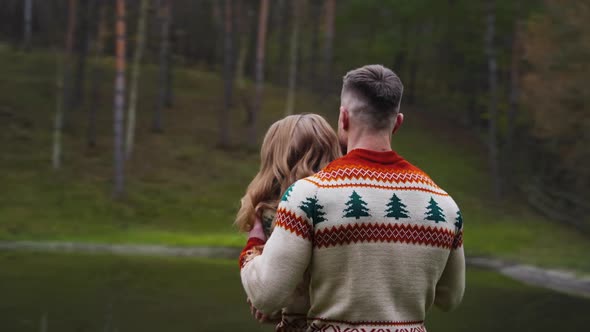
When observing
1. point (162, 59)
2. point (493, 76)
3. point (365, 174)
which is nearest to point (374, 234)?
point (365, 174)

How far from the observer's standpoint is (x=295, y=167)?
3.49 meters

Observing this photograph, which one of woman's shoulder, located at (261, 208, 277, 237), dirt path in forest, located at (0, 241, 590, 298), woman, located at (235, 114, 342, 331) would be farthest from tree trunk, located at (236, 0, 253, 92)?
woman's shoulder, located at (261, 208, 277, 237)

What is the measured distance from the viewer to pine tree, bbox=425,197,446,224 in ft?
9.58

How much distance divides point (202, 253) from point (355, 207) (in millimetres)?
19571

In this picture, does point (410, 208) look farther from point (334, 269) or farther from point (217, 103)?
point (217, 103)

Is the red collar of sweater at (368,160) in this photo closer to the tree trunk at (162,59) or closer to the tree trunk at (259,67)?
the tree trunk at (259,67)

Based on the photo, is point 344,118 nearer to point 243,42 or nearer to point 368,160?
point 368,160

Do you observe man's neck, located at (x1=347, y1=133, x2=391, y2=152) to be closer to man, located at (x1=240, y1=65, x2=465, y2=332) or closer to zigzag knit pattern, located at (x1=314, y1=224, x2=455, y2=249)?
man, located at (x1=240, y1=65, x2=465, y2=332)

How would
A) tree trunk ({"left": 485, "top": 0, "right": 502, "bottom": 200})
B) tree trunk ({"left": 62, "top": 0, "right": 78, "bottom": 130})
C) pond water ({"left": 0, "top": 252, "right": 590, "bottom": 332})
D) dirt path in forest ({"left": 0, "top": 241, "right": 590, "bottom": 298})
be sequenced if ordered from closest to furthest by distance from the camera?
pond water ({"left": 0, "top": 252, "right": 590, "bottom": 332}), dirt path in forest ({"left": 0, "top": 241, "right": 590, "bottom": 298}), tree trunk ({"left": 62, "top": 0, "right": 78, "bottom": 130}), tree trunk ({"left": 485, "top": 0, "right": 502, "bottom": 200})

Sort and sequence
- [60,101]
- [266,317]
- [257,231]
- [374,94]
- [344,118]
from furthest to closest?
[60,101] → [257,231] → [266,317] → [344,118] → [374,94]

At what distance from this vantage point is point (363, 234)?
2820 mm

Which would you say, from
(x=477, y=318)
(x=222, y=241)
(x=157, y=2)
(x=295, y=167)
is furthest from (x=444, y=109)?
(x=295, y=167)

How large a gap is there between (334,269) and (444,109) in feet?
169

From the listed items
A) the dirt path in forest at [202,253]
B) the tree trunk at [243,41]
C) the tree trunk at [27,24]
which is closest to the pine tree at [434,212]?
the dirt path in forest at [202,253]
